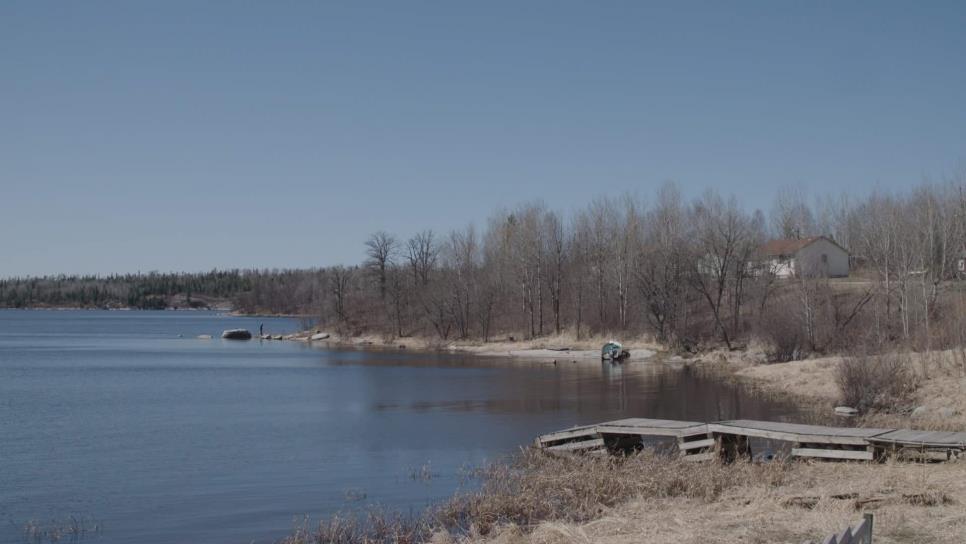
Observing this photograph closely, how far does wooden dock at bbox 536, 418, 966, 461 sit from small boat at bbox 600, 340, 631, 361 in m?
34.1

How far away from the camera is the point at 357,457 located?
21.5 metres

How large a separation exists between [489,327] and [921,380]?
2119 inches

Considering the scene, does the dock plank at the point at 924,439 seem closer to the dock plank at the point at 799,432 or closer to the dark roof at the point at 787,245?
the dock plank at the point at 799,432

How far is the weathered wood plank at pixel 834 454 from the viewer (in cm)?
1616

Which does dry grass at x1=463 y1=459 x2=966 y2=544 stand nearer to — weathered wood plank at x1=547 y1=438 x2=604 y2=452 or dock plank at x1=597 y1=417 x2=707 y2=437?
dock plank at x1=597 y1=417 x2=707 y2=437

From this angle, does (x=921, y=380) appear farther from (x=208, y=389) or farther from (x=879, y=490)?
(x=208, y=389)

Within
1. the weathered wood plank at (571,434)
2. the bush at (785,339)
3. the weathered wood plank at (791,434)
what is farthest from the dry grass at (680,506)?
the bush at (785,339)

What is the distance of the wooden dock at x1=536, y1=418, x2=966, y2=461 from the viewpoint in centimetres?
1592

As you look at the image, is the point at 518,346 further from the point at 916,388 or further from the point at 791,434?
the point at 791,434

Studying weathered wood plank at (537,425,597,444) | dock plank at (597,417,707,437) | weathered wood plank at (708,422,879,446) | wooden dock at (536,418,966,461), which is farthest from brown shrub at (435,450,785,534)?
weathered wood plank at (537,425,597,444)

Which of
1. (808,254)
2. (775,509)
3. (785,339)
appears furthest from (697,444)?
(808,254)

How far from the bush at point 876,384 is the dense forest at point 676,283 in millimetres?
3310

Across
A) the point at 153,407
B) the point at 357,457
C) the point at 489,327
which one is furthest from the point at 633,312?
the point at 357,457

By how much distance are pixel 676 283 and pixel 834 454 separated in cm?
4477
